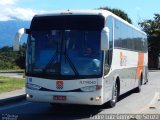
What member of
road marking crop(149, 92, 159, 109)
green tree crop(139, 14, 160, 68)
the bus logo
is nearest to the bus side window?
the bus logo

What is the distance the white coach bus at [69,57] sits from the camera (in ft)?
45.3

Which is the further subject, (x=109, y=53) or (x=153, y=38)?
(x=153, y=38)

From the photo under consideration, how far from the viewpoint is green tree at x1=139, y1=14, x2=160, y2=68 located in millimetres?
73750

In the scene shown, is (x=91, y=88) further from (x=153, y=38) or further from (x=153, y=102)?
(x=153, y=38)

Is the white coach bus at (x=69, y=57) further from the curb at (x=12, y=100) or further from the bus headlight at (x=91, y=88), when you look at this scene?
the curb at (x=12, y=100)

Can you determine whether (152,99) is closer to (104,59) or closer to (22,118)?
(104,59)

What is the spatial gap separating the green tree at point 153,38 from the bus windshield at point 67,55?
198 feet

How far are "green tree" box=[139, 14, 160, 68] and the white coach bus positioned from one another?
5954 centimetres

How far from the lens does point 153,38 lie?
73.9 metres

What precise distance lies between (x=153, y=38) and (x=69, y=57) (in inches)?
2406

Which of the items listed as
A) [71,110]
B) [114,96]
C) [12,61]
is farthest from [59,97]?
[12,61]

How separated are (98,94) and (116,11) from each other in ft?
196

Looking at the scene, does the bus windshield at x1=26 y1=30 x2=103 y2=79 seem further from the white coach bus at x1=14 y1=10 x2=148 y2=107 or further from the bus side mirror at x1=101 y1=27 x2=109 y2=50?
the bus side mirror at x1=101 y1=27 x2=109 y2=50

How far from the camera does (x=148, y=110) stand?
15.3 meters
